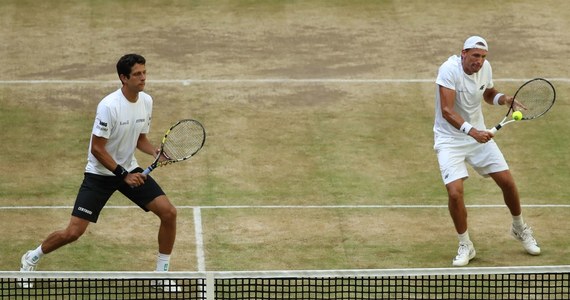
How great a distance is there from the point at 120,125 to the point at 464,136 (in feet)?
10.4

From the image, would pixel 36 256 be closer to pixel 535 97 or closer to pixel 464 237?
pixel 464 237

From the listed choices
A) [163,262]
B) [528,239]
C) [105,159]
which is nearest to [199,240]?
[163,262]

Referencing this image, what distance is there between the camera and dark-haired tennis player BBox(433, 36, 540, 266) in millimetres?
12070

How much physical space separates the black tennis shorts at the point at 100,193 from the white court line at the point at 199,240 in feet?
3.76

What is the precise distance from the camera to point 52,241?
450 inches

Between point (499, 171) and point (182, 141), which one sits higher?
point (182, 141)

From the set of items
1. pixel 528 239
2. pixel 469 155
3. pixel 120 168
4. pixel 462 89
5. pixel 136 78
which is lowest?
pixel 528 239

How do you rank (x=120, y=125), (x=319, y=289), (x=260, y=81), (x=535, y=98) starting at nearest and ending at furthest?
(x=120, y=125), (x=319, y=289), (x=535, y=98), (x=260, y=81)

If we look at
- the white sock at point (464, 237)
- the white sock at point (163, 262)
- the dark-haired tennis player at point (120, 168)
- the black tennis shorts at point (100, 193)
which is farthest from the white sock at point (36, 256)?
the white sock at point (464, 237)

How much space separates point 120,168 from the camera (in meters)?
11.3

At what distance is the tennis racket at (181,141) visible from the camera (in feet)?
38.4

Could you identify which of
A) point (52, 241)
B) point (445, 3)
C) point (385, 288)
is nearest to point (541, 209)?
point (385, 288)

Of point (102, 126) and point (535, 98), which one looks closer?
point (102, 126)

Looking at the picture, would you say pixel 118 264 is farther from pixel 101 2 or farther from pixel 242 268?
pixel 101 2
